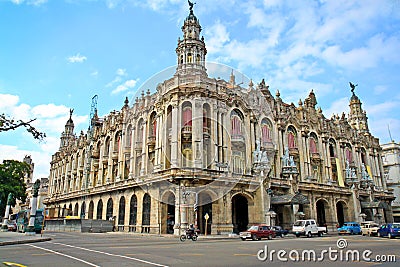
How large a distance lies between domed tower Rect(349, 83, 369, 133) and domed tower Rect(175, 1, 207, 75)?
40160mm

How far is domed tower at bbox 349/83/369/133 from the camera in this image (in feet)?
234

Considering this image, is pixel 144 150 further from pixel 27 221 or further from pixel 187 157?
pixel 27 221

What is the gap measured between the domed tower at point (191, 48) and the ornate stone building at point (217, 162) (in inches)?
6.8

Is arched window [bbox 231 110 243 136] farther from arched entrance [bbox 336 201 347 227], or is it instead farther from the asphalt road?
the asphalt road

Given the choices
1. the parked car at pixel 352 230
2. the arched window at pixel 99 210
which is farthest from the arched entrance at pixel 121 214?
the parked car at pixel 352 230

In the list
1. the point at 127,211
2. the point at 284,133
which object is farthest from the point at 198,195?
the point at 284,133

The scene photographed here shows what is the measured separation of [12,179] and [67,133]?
111 ft

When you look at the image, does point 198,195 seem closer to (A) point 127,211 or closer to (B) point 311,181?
(A) point 127,211

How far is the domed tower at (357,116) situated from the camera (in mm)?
71438

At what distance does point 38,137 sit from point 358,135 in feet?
200

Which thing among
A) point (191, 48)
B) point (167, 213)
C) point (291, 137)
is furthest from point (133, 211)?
point (291, 137)

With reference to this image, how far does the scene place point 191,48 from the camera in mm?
48031

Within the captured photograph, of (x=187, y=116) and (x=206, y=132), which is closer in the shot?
(x=206, y=132)

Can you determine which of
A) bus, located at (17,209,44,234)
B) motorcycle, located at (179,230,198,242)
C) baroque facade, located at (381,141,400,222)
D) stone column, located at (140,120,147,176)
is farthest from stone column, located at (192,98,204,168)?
baroque facade, located at (381,141,400,222)
